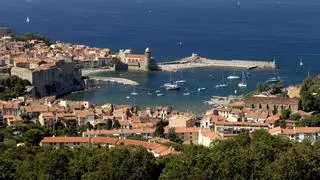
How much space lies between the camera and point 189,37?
53219mm

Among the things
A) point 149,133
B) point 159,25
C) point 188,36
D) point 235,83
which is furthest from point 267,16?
point 149,133

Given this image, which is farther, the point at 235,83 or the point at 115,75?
the point at 115,75

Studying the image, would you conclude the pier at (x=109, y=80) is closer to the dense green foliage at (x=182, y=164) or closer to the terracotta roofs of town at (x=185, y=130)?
the terracotta roofs of town at (x=185, y=130)

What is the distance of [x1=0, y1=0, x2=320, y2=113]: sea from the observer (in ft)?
103

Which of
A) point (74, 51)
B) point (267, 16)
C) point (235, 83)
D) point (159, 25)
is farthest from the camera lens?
point (267, 16)

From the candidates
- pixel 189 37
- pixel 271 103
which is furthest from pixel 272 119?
pixel 189 37

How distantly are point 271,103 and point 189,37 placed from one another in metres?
30.3

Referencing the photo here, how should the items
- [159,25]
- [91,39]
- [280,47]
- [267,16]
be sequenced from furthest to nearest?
[267,16] < [159,25] < [91,39] < [280,47]

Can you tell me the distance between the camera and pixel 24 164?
13688 mm

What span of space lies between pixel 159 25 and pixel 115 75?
26.0m

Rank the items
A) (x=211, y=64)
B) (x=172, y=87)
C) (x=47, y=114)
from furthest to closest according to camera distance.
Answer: (x=211, y=64)
(x=172, y=87)
(x=47, y=114)

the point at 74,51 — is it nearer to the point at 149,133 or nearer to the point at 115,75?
the point at 115,75

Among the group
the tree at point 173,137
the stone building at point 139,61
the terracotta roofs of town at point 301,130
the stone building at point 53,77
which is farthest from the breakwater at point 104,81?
the terracotta roofs of town at point 301,130

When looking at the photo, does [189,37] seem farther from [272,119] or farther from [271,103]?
[272,119]
